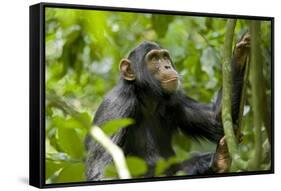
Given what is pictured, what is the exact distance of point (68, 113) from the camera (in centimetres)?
244

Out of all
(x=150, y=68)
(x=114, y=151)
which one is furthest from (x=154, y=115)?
(x=114, y=151)

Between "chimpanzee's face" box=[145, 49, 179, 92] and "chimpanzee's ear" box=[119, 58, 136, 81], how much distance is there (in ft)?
0.33

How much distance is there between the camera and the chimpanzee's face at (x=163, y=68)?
2.67 m

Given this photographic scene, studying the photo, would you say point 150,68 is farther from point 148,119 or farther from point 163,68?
point 148,119

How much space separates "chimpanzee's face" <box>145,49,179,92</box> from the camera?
8.76ft

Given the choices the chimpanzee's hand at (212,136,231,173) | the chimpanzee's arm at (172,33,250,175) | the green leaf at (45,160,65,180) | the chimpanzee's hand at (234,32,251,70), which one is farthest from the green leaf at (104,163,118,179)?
the chimpanzee's hand at (234,32,251,70)

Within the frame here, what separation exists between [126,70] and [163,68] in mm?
207

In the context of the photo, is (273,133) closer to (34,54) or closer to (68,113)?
(68,113)

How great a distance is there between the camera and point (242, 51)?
2910mm

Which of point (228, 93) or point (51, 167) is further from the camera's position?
point (228, 93)

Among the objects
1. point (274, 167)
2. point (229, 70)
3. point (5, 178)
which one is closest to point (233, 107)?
point (229, 70)

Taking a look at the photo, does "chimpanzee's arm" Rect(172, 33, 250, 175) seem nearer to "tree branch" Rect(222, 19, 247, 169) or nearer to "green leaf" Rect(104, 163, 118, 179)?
"tree branch" Rect(222, 19, 247, 169)

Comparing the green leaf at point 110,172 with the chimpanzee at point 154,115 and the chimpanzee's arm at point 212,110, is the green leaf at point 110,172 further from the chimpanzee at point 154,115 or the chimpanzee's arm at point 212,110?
the chimpanzee's arm at point 212,110

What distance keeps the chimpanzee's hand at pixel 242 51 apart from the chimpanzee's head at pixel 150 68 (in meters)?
0.39
